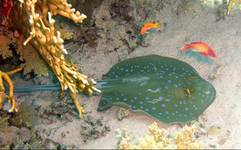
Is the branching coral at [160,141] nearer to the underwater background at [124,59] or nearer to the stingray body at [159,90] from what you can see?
the underwater background at [124,59]

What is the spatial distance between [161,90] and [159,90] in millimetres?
34

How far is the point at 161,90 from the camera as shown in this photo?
547 centimetres

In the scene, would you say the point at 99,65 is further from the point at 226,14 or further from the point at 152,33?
the point at 226,14

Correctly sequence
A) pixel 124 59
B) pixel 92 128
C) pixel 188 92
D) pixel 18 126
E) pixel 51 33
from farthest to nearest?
pixel 124 59 < pixel 188 92 < pixel 92 128 < pixel 18 126 < pixel 51 33

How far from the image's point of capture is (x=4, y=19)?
492 cm

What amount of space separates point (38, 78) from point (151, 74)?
224 cm

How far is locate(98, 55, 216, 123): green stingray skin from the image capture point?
5.12 meters

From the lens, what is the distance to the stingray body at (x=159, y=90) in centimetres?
511

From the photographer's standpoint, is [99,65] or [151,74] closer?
[151,74]

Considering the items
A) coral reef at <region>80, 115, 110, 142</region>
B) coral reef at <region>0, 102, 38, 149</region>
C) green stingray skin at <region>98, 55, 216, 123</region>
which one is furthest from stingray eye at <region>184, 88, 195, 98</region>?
coral reef at <region>0, 102, 38, 149</region>

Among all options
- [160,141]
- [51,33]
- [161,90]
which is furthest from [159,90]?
[51,33]

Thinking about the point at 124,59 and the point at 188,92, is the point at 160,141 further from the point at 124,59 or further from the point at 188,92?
the point at 124,59

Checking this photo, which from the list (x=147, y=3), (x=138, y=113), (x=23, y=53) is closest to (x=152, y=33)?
(x=147, y=3)

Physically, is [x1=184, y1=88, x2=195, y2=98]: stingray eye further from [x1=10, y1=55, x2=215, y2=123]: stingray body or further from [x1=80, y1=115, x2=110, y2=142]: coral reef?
[x1=80, y1=115, x2=110, y2=142]: coral reef
